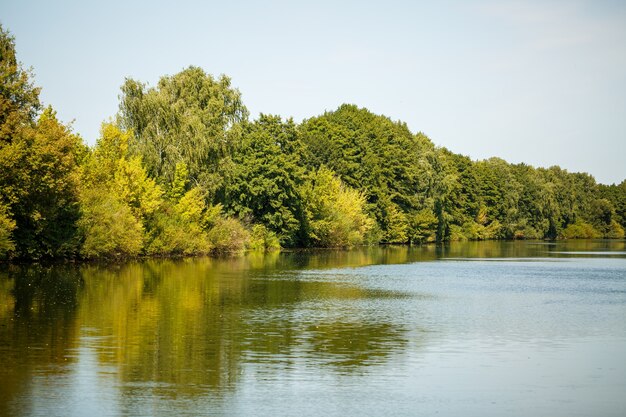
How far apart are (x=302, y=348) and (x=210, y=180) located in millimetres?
54509

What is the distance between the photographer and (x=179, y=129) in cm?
7131

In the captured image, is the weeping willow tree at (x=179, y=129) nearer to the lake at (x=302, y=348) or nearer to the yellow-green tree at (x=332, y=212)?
the yellow-green tree at (x=332, y=212)

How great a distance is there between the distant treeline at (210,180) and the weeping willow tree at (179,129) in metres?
0.13

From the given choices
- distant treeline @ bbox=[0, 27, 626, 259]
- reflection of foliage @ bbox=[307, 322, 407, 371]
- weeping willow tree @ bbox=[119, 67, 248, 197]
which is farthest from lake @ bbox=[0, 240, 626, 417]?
weeping willow tree @ bbox=[119, 67, 248, 197]

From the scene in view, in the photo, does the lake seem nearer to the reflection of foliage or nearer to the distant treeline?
the reflection of foliage

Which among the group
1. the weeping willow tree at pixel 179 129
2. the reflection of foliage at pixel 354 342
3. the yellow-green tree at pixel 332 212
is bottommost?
the reflection of foliage at pixel 354 342

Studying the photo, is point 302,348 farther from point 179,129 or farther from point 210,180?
point 210,180

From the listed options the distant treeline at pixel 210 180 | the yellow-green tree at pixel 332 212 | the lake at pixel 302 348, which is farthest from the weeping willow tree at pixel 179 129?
the lake at pixel 302 348

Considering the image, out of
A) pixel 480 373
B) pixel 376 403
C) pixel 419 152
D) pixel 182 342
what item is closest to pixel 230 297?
pixel 182 342

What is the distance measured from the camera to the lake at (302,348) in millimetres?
15719

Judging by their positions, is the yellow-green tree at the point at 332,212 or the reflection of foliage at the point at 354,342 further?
the yellow-green tree at the point at 332,212

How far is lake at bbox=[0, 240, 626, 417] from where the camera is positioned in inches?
619

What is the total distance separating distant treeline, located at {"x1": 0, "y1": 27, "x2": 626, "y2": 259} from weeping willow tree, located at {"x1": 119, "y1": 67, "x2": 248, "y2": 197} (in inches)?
5.0

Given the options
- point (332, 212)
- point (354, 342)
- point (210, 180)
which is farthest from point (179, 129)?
point (354, 342)
